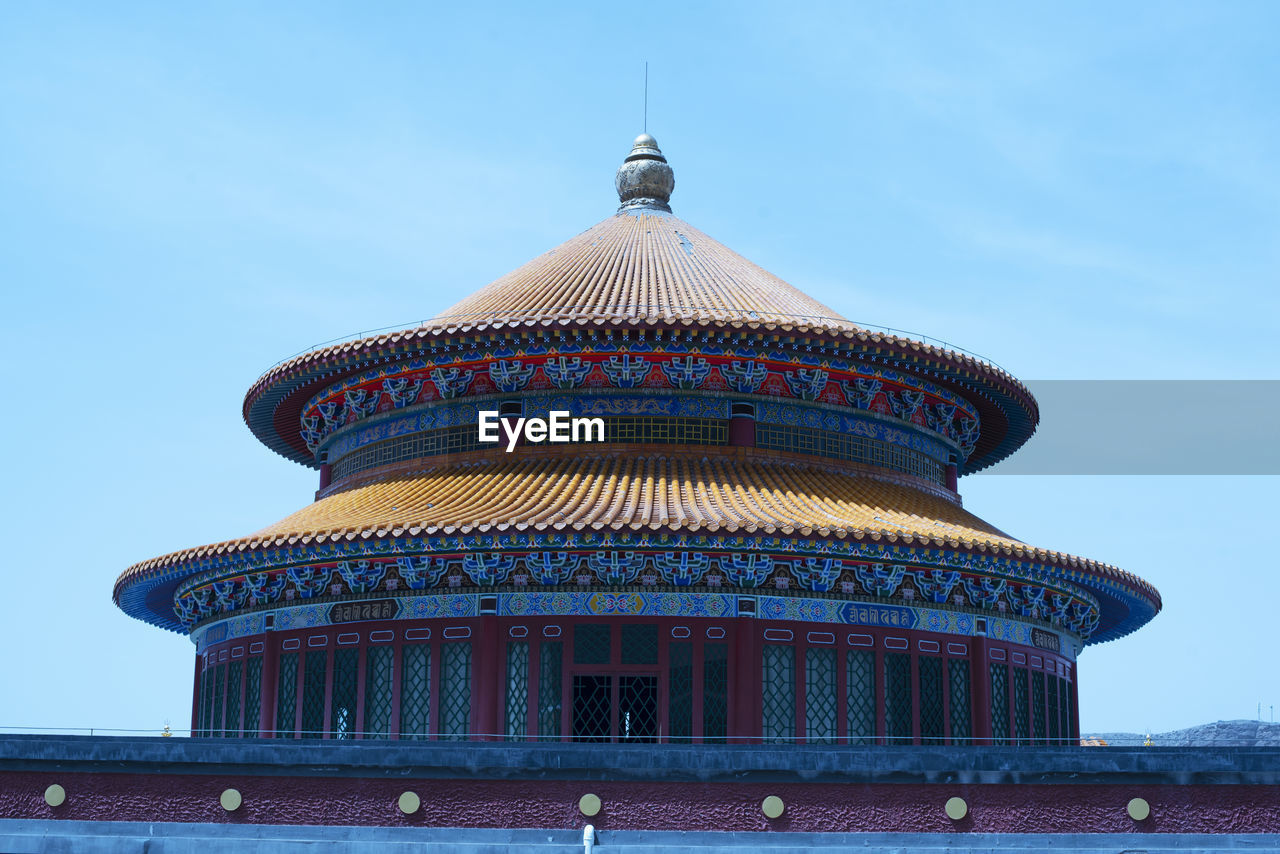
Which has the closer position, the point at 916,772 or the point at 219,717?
the point at 916,772

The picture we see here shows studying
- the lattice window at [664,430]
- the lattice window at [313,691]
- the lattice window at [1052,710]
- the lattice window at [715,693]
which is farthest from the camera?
the lattice window at [1052,710]

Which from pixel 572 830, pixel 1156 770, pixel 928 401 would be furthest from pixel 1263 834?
pixel 928 401

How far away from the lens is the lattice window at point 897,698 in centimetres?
2561

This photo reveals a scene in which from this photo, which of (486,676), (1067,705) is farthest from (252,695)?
(1067,705)

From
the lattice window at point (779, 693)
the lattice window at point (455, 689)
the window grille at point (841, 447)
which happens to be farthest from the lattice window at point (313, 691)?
the window grille at point (841, 447)

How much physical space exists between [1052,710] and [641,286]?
35.9 feet

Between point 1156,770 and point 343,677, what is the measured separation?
13785 mm

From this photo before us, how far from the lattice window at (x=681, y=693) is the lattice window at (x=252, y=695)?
7014mm

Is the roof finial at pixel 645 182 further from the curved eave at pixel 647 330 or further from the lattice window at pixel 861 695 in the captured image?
the lattice window at pixel 861 695

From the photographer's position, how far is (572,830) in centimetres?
1728

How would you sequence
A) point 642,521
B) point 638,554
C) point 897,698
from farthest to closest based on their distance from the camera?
point 897,698 → point 638,554 → point 642,521

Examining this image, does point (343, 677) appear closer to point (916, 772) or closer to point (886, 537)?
point (886, 537)

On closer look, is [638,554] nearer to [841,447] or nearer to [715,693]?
[715,693]

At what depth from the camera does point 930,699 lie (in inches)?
1032
